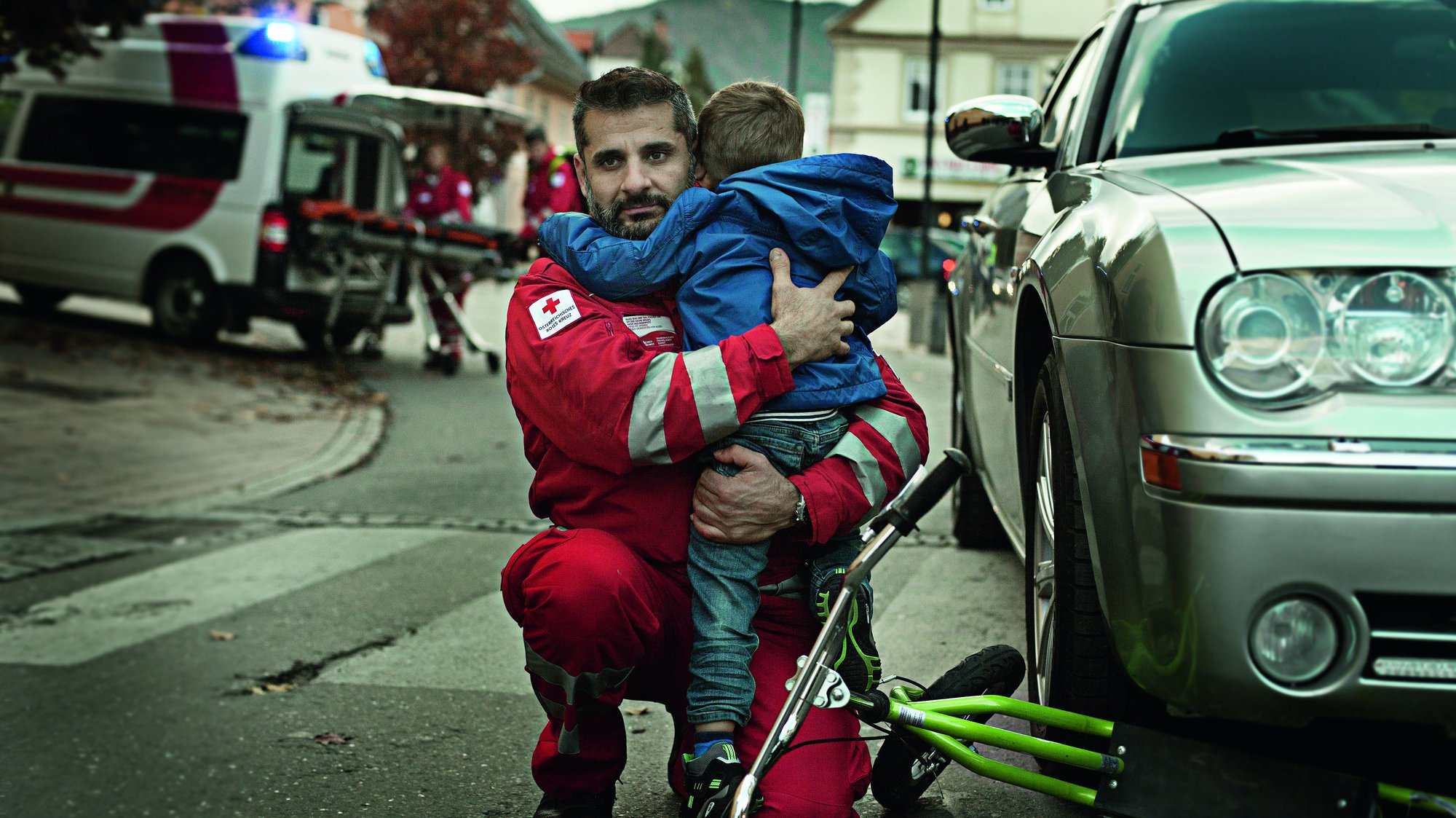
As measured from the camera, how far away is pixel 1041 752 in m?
2.54

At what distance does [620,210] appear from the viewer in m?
2.82

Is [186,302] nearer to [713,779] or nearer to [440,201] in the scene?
[440,201]

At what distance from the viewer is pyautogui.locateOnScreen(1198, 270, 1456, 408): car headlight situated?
2066 millimetres

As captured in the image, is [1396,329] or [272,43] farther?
[272,43]

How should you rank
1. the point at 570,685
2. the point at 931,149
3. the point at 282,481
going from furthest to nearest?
1. the point at 931,149
2. the point at 282,481
3. the point at 570,685

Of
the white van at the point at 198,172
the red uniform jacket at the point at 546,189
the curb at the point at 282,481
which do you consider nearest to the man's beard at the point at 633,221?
the curb at the point at 282,481

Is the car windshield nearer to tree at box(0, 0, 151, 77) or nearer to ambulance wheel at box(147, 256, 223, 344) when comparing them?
tree at box(0, 0, 151, 77)

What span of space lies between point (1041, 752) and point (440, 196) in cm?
1298

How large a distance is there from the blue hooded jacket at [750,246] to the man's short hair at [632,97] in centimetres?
21

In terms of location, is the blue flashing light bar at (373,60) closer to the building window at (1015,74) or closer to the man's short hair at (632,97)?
the man's short hair at (632,97)

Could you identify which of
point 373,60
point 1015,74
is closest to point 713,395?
point 373,60

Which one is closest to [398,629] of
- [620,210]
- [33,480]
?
[620,210]

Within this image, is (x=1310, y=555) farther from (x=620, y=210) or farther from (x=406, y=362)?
(x=406, y=362)

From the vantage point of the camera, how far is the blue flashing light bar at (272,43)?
13.6m
